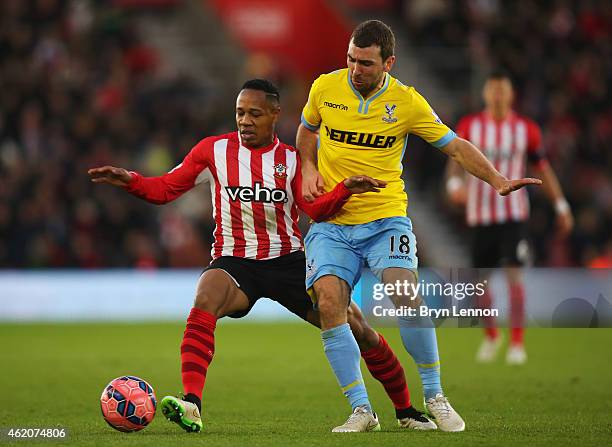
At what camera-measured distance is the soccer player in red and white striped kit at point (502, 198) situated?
10852 millimetres

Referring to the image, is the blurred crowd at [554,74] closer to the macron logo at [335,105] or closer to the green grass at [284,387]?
the green grass at [284,387]

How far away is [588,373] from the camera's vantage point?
9.77 meters

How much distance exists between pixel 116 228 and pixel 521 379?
861 centimetres

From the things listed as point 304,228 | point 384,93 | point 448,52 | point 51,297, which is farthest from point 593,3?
point 384,93

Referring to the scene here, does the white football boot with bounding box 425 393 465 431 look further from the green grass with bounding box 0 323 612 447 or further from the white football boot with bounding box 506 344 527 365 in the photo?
the white football boot with bounding box 506 344 527 365

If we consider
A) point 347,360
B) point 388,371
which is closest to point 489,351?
point 388,371

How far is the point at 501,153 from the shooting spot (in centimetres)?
1091

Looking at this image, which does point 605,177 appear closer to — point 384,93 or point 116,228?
point 116,228

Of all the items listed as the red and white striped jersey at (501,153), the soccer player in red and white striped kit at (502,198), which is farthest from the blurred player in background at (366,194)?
the red and white striped jersey at (501,153)

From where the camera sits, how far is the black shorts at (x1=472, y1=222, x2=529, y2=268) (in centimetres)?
1088

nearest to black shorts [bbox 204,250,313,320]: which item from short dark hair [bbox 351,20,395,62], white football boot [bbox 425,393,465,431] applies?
white football boot [bbox 425,393,465,431]

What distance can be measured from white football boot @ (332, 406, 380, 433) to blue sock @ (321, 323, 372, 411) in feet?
0.13

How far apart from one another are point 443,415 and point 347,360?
61 cm

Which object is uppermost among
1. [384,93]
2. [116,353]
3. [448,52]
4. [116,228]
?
[448,52]
